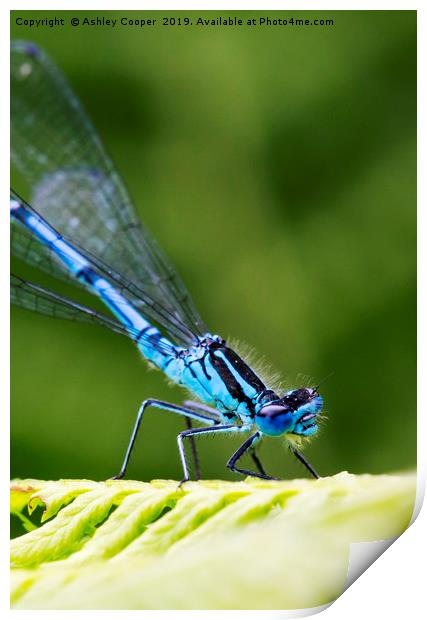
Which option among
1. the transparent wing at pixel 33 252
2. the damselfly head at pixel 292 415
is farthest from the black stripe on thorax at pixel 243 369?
the transparent wing at pixel 33 252

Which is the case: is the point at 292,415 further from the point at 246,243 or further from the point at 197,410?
the point at 246,243

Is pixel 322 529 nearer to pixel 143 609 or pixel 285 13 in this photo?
pixel 143 609

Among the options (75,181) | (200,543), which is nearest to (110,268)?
(75,181)

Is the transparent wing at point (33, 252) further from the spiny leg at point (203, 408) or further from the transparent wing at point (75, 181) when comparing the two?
the spiny leg at point (203, 408)

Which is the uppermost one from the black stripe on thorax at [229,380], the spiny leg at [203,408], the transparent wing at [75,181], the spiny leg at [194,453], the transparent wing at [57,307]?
the transparent wing at [75,181]

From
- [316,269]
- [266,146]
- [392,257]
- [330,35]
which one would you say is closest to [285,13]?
[330,35]

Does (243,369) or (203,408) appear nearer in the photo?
(243,369)
